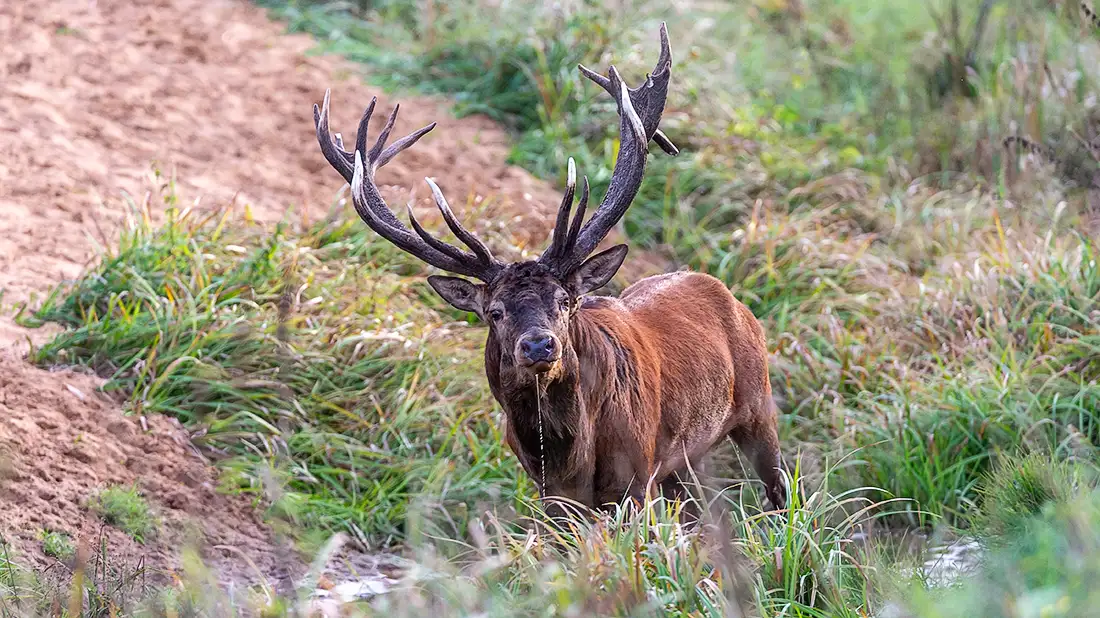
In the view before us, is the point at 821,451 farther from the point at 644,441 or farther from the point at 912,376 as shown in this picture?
the point at 644,441

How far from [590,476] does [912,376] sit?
98.0 inches

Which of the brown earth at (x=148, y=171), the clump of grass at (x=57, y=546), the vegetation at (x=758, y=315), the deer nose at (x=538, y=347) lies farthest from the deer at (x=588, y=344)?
the clump of grass at (x=57, y=546)

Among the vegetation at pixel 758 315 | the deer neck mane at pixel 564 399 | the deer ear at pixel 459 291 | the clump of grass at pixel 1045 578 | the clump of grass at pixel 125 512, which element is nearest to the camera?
the clump of grass at pixel 1045 578

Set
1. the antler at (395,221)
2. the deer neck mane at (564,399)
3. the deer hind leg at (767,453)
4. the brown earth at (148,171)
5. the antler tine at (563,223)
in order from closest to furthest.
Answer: the antler tine at (563,223) → the deer neck mane at (564,399) → the antler at (395,221) → the brown earth at (148,171) → the deer hind leg at (767,453)

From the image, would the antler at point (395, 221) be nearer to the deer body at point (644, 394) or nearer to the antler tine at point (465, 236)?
the antler tine at point (465, 236)

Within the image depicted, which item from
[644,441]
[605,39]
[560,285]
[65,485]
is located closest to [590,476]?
[644,441]

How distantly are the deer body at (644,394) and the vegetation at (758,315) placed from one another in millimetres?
332

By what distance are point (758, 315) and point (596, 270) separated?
3.01 metres

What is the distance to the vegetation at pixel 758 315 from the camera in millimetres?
4664

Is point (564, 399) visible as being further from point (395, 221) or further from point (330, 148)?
point (330, 148)

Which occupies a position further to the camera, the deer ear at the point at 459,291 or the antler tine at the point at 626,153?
the deer ear at the point at 459,291

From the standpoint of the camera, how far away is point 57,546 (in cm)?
543

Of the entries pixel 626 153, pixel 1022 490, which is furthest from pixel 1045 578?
pixel 626 153

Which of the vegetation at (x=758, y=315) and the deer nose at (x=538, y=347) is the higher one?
the deer nose at (x=538, y=347)
